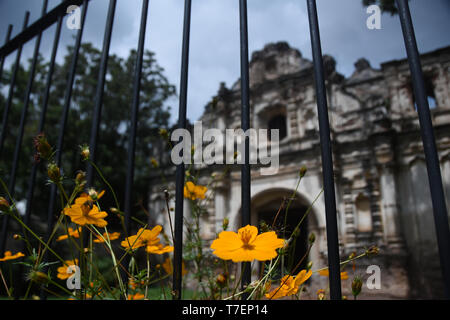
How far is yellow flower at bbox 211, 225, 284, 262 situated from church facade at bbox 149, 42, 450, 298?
5.77 meters

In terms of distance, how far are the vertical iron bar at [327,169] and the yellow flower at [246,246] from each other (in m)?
0.15

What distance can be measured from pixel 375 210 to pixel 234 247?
26.2ft

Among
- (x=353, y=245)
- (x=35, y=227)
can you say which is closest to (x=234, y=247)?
(x=353, y=245)

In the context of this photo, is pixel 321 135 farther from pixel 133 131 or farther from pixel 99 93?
pixel 99 93

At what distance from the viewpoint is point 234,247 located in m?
0.51

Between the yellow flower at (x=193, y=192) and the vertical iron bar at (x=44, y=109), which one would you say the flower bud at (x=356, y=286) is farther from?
the vertical iron bar at (x=44, y=109)

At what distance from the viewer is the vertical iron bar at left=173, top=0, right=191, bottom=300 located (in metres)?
0.68

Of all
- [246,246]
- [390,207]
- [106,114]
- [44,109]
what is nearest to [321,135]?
[246,246]

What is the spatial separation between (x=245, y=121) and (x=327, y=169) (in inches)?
9.1

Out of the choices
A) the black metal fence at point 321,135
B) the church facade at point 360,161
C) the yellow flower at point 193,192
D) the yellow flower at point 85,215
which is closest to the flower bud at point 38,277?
the yellow flower at point 85,215

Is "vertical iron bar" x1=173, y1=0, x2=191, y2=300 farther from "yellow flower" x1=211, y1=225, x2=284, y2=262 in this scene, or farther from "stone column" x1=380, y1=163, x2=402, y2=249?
"stone column" x1=380, y1=163, x2=402, y2=249
